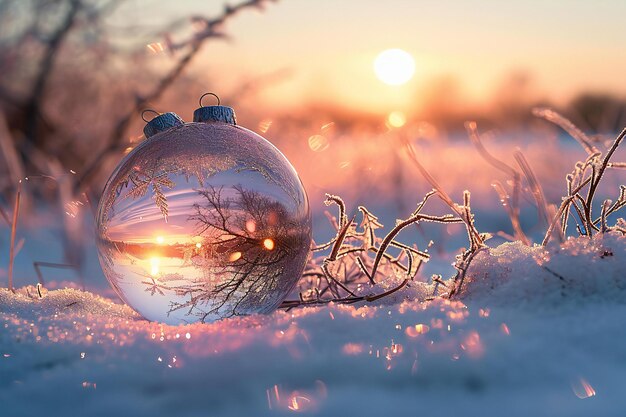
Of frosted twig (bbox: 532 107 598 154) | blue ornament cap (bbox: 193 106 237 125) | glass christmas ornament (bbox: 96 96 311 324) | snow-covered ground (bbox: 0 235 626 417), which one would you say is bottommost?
snow-covered ground (bbox: 0 235 626 417)

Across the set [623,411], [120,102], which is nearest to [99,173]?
[120,102]

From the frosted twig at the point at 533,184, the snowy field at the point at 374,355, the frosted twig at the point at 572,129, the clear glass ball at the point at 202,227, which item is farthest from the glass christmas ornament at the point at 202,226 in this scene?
the frosted twig at the point at 572,129

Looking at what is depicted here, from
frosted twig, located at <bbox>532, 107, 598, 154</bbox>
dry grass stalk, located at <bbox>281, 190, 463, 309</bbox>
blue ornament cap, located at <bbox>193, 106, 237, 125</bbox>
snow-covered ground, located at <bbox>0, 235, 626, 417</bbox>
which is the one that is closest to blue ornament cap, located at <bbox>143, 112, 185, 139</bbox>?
blue ornament cap, located at <bbox>193, 106, 237, 125</bbox>

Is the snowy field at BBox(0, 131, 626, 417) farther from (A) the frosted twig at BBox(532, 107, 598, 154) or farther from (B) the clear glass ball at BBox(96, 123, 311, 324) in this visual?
(A) the frosted twig at BBox(532, 107, 598, 154)

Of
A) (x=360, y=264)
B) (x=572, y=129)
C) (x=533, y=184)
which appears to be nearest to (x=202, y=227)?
(x=360, y=264)

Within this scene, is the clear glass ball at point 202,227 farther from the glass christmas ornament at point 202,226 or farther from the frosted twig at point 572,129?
the frosted twig at point 572,129

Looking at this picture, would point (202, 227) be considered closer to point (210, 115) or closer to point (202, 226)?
point (202, 226)
